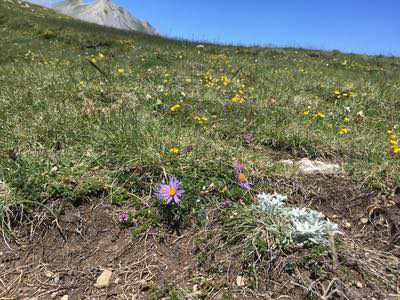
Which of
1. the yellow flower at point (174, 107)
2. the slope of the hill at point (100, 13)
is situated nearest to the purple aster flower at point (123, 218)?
the yellow flower at point (174, 107)

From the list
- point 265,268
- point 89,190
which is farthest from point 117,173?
point 265,268

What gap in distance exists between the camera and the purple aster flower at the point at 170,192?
278 centimetres

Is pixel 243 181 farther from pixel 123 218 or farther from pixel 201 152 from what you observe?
pixel 123 218

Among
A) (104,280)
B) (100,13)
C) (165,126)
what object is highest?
(100,13)

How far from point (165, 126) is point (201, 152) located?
96 cm

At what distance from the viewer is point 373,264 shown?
7.80 feet

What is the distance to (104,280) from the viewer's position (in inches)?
94.6

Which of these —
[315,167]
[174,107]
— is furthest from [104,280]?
[174,107]

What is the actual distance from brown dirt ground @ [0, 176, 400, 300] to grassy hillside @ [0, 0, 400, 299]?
3 centimetres

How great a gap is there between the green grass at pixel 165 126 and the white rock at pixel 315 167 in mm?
146

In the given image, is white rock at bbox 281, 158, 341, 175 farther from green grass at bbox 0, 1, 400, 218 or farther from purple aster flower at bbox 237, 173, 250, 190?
purple aster flower at bbox 237, 173, 250, 190

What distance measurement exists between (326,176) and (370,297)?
154 cm

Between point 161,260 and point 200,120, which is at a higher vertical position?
point 200,120

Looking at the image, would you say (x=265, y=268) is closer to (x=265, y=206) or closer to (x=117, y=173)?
(x=265, y=206)
